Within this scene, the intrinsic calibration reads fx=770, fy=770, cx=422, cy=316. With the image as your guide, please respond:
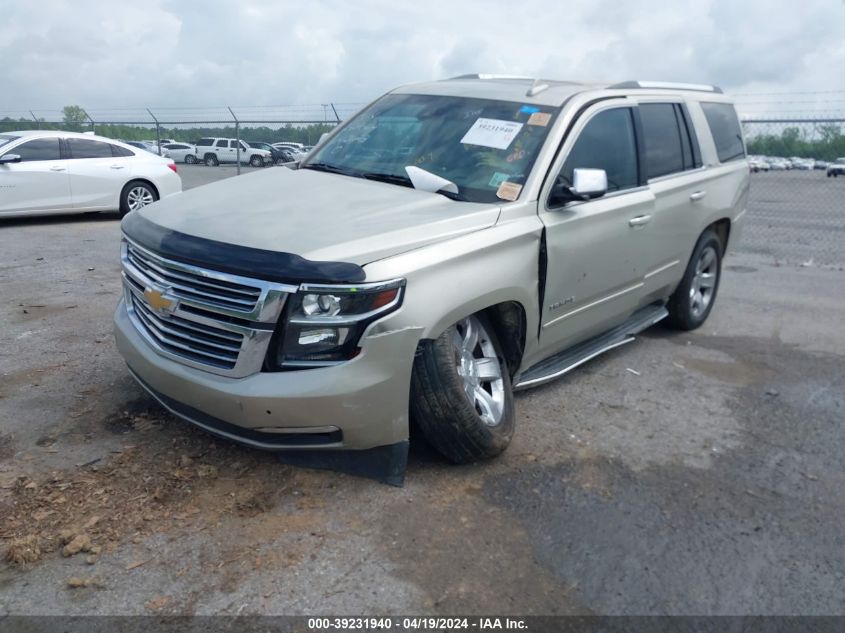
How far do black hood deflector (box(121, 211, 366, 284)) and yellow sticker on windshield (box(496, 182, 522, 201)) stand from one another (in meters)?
1.21

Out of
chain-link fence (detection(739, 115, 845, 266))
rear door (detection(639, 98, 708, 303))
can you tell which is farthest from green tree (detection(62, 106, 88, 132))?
rear door (detection(639, 98, 708, 303))

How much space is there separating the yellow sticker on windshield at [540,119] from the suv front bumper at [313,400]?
1790mm

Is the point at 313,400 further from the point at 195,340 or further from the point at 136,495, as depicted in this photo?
the point at 136,495

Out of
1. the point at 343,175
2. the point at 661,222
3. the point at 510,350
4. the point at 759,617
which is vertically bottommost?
the point at 759,617

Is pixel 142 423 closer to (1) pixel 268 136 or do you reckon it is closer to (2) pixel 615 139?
(2) pixel 615 139

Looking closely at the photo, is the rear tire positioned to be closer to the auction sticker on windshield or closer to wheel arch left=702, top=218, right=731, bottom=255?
wheel arch left=702, top=218, right=731, bottom=255

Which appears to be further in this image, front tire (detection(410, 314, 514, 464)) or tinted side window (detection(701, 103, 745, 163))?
tinted side window (detection(701, 103, 745, 163))

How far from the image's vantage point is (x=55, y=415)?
426 cm

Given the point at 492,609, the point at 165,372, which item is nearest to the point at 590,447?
the point at 492,609

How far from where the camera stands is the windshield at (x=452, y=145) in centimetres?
424

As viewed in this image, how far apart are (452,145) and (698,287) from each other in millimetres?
3045

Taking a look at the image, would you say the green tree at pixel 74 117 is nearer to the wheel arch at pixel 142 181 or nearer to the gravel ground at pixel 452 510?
the wheel arch at pixel 142 181

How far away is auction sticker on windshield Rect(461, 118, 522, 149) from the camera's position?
4387mm

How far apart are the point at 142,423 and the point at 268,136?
63.6 feet
